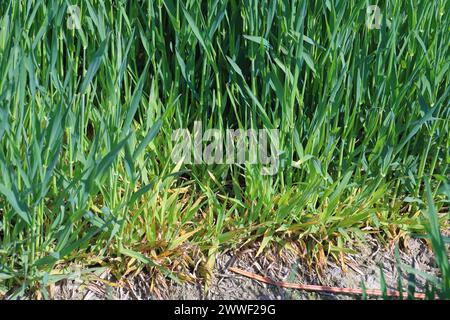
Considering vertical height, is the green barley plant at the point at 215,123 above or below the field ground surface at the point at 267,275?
above

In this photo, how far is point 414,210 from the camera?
1.96 metres

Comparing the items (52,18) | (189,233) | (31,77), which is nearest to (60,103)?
(31,77)

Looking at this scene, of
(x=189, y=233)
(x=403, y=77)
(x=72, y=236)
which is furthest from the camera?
(x=403, y=77)

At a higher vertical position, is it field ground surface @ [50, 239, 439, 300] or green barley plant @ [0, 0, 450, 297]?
green barley plant @ [0, 0, 450, 297]

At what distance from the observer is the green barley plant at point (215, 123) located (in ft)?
5.39

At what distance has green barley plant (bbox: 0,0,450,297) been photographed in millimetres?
1644

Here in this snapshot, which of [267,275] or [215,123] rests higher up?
[215,123]

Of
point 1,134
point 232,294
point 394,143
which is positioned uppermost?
point 1,134

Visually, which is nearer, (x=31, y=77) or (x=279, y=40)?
(x=31, y=77)

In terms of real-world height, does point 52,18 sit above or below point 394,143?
above

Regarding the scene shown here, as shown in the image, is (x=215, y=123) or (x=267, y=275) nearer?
(x=267, y=275)

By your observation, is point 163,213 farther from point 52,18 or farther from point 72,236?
point 52,18

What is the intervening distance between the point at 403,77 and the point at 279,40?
359 mm

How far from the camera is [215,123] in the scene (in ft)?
6.33
